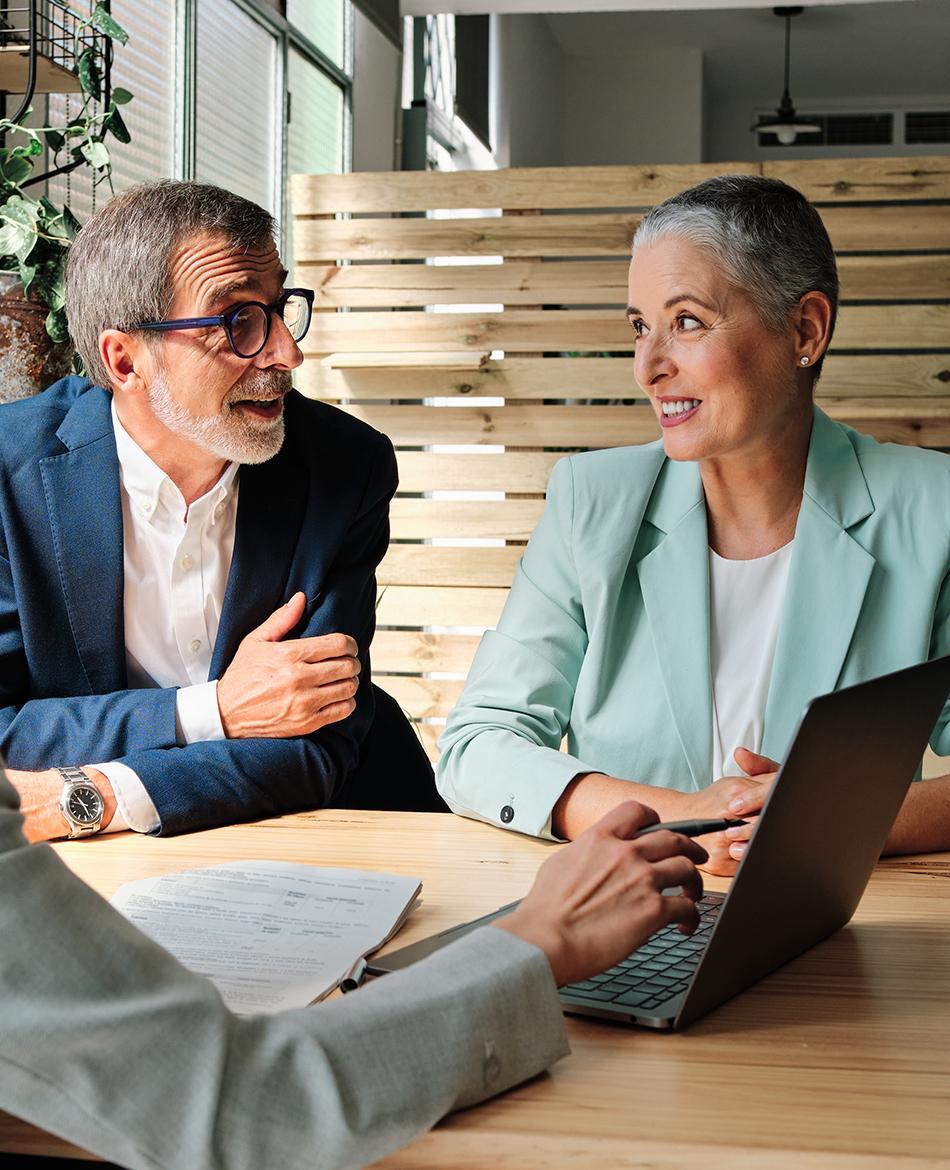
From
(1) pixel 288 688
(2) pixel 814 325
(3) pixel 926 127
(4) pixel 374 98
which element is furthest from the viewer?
(3) pixel 926 127

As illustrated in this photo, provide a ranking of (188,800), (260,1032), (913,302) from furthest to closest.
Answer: (913,302)
(188,800)
(260,1032)

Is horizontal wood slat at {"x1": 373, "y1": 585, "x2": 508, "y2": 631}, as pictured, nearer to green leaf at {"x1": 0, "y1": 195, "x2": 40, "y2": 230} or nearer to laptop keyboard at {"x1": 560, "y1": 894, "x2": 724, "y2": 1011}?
green leaf at {"x1": 0, "y1": 195, "x2": 40, "y2": 230}

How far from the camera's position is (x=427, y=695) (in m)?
4.32

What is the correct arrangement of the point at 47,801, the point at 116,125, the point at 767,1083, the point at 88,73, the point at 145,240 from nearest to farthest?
the point at 767,1083
the point at 47,801
the point at 145,240
the point at 88,73
the point at 116,125

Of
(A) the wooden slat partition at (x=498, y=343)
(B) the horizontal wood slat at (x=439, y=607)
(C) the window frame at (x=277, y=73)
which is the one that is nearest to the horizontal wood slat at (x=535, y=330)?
(A) the wooden slat partition at (x=498, y=343)

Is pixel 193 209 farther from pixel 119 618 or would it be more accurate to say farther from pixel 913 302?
pixel 913 302

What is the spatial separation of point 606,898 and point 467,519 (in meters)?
3.39

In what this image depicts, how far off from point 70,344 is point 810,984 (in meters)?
1.74

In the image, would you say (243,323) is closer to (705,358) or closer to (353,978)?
(705,358)

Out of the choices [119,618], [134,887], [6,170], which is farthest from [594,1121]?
[6,170]

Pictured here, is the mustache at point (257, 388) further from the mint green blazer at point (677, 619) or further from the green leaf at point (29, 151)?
the green leaf at point (29, 151)

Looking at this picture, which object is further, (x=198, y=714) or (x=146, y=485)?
(x=146, y=485)

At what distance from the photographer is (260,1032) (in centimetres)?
76

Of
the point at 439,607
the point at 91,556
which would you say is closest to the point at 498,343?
the point at 439,607
